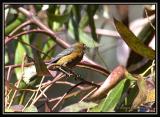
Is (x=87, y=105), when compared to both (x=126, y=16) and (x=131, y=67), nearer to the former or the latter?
(x=131, y=67)

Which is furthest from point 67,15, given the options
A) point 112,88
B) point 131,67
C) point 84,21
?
point 112,88

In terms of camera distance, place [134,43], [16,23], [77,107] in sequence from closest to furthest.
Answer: [77,107], [134,43], [16,23]

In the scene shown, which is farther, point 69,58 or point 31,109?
point 69,58

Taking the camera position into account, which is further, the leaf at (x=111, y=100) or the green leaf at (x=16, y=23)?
the green leaf at (x=16, y=23)

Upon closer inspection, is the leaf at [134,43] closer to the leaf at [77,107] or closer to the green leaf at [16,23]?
the leaf at [77,107]

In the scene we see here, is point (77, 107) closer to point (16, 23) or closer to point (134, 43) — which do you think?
point (134, 43)

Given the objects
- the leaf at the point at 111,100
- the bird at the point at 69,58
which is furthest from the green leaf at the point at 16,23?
the leaf at the point at 111,100

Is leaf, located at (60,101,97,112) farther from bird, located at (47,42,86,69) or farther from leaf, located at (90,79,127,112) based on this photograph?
bird, located at (47,42,86,69)

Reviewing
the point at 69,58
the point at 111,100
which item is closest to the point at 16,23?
the point at 69,58
